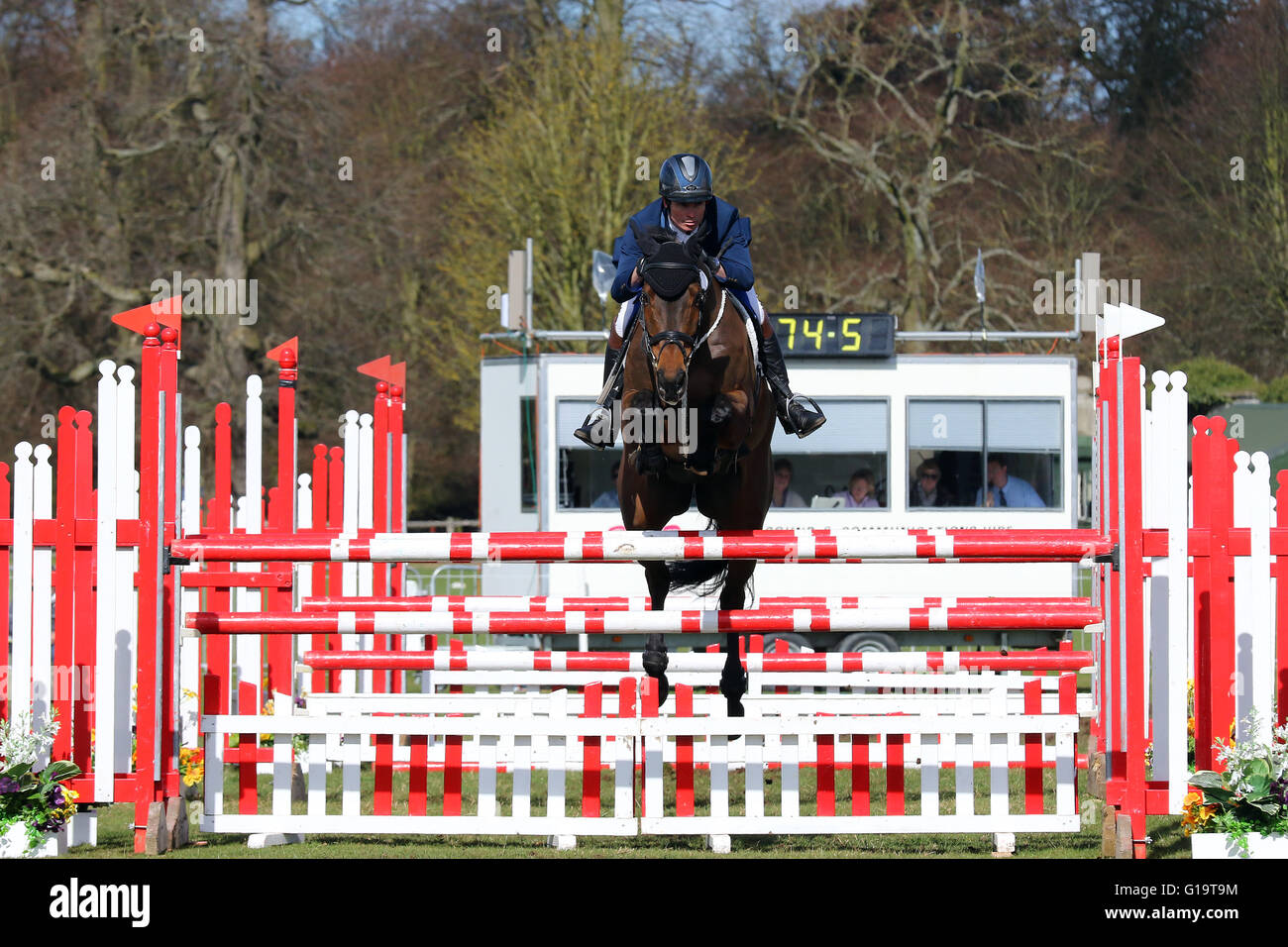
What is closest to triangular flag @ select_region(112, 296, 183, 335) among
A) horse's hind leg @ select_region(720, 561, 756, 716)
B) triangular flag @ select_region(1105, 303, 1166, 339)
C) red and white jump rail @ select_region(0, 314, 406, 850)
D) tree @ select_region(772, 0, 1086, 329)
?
red and white jump rail @ select_region(0, 314, 406, 850)

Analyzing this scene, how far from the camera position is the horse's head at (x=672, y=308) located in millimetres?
5105

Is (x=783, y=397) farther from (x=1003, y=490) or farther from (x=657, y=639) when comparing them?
(x=1003, y=490)

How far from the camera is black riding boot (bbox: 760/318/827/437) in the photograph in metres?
6.09

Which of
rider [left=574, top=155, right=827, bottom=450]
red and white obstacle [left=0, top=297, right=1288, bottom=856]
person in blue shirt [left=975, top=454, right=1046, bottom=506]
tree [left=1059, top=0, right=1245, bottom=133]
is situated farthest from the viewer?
tree [left=1059, top=0, right=1245, bottom=133]

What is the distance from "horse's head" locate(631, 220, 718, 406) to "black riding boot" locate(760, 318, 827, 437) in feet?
2.59

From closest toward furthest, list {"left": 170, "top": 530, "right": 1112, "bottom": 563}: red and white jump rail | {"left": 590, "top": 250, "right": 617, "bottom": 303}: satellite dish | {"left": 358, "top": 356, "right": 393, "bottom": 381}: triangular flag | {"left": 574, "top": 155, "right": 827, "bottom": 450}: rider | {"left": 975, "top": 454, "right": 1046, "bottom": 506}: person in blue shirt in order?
1. {"left": 170, "top": 530, "right": 1112, "bottom": 563}: red and white jump rail
2. {"left": 574, "top": 155, "right": 827, "bottom": 450}: rider
3. {"left": 358, "top": 356, "right": 393, "bottom": 381}: triangular flag
4. {"left": 590, "top": 250, "right": 617, "bottom": 303}: satellite dish
5. {"left": 975, "top": 454, "right": 1046, "bottom": 506}: person in blue shirt

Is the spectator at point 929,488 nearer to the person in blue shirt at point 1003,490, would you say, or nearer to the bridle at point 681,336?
the person in blue shirt at point 1003,490

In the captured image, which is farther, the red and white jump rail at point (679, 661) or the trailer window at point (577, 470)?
the trailer window at point (577, 470)

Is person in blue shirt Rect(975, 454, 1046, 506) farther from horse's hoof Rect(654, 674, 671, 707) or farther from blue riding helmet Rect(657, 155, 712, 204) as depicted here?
blue riding helmet Rect(657, 155, 712, 204)

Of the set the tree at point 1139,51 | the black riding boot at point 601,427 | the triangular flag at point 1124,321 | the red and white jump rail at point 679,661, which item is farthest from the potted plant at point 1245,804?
the tree at point 1139,51

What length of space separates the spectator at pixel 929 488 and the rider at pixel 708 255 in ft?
21.4

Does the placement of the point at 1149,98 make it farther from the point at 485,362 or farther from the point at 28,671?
the point at 28,671

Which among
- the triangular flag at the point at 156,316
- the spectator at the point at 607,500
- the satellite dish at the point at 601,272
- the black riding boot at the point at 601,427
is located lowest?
the spectator at the point at 607,500

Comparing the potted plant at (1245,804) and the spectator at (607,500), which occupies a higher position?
the spectator at (607,500)
